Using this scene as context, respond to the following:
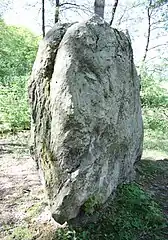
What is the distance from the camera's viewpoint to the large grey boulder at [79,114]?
3.14m

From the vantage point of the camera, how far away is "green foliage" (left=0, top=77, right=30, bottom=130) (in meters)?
8.24

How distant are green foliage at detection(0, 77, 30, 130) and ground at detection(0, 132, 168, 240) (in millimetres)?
1478

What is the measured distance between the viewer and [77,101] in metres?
3.15

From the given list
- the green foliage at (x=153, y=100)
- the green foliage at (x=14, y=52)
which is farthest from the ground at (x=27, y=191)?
the green foliage at (x=14, y=52)

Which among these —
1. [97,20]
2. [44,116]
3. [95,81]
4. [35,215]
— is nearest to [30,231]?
[35,215]

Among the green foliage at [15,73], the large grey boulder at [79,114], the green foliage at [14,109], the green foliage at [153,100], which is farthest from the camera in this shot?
the green foliage at [153,100]

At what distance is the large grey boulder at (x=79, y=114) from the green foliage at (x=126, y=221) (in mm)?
176

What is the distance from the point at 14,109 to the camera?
8.52 meters

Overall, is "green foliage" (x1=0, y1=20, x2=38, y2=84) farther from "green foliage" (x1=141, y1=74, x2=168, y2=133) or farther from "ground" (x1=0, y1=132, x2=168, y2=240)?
"ground" (x1=0, y1=132, x2=168, y2=240)

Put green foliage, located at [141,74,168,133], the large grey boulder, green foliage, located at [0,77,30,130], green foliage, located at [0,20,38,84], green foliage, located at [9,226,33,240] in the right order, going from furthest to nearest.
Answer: green foliage, located at [0,20,38,84]
green foliage, located at [141,74,168,133]
green foliage, located at [0,77,30,130]
green foliage, located at [9,226,33,240]
the large grey boulder

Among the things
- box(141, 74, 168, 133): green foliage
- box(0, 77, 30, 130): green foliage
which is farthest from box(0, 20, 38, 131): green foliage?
box(141, 74, 168, 133): green foliage

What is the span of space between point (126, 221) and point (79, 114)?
1359 mm

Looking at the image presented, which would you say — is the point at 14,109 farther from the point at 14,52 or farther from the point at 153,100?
the point at 14,52

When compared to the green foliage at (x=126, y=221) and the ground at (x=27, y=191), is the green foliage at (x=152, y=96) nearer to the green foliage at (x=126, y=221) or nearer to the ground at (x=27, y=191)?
the ground at (x=27, y=191)
